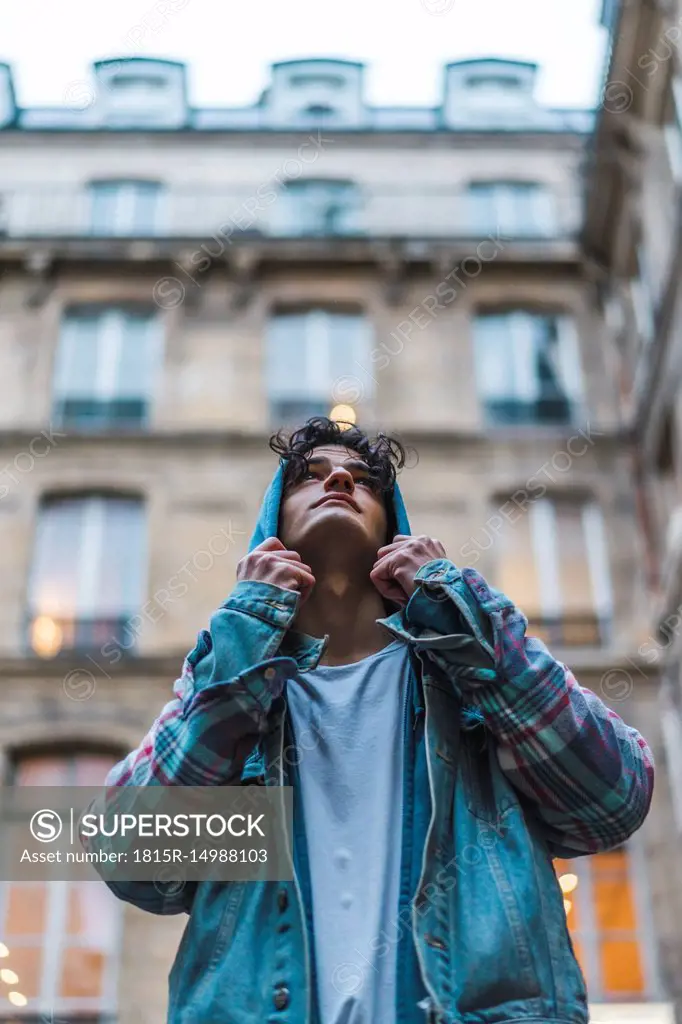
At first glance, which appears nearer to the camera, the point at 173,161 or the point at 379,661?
the point at 379,661

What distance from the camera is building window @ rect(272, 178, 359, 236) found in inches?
729

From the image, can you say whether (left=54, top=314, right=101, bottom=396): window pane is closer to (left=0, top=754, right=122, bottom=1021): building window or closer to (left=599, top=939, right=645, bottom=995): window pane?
(left=0, top=754, right=122, bottom=1021): building window

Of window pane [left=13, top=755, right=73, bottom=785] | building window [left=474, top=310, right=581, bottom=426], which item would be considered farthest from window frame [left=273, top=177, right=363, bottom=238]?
window pane [left=13, top=755, right=73, bottom=785]

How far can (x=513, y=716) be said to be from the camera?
2.32 meters

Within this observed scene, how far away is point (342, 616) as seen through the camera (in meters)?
2.83

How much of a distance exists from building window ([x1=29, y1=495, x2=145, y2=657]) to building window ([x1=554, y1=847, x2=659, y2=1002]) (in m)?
5.76

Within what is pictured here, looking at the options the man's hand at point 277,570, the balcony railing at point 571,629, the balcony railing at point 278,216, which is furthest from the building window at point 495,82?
the man's hand at point 277,570

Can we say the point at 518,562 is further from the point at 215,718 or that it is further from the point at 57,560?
the point at 215,718

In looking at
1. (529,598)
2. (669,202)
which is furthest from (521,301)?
(529,598)

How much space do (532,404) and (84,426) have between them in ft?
20.4

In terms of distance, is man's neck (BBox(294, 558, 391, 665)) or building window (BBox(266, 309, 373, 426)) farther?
building window (BBox(266, 309, 373, 426))

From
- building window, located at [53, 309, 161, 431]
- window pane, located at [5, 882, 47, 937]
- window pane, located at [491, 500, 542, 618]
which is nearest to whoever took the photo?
window pane, located at [5, 882, 47, 937]

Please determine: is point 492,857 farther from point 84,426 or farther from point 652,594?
point 84,426

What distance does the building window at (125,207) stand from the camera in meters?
18.6
